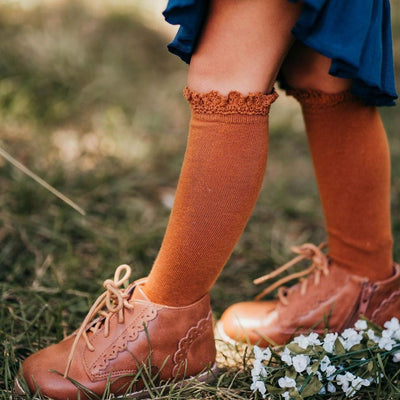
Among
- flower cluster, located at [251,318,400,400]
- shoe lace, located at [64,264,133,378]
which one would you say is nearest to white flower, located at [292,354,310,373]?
flower cluster, located at [251,318,400,400]

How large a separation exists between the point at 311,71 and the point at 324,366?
56 centimetres

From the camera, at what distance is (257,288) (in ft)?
4.79

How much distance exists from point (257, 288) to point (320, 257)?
11.4 inches

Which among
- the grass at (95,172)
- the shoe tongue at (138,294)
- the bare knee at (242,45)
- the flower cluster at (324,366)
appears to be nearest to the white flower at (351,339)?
the flower cluster at (324,366)

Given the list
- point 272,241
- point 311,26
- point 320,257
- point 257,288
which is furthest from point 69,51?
point 311,26

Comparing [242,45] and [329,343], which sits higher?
[242,45]

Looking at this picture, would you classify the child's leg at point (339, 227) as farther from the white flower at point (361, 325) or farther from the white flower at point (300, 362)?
the white flower at point (300, 362)

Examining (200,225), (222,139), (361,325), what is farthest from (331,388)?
(222,139)

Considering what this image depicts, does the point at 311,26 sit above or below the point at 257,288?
above

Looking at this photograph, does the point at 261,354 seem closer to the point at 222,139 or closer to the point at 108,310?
the point at 108,310

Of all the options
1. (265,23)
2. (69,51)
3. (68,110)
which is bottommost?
(68,110)

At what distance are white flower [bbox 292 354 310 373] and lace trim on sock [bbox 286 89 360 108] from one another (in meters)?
0.49

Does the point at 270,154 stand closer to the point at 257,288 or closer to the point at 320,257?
the point at 257,288

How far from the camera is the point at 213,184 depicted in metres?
0.91
